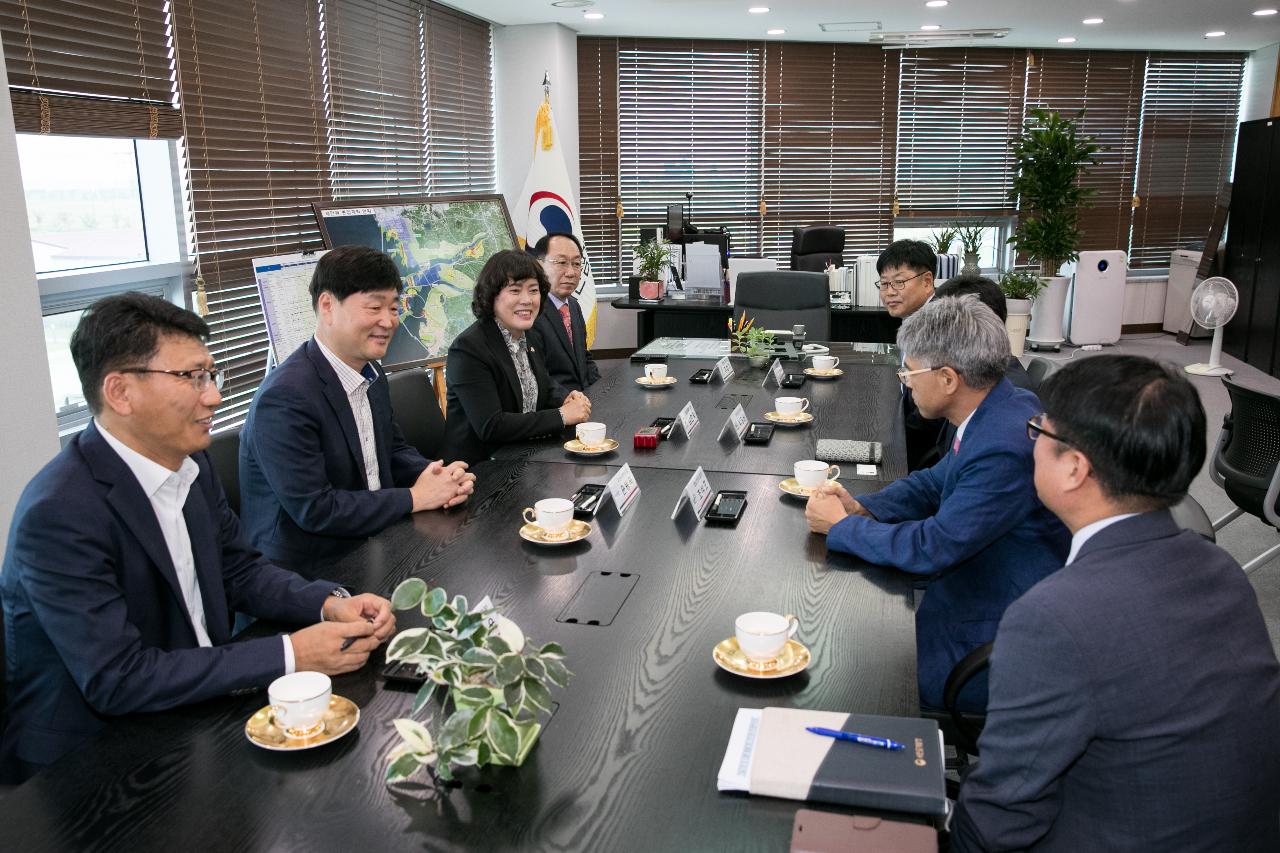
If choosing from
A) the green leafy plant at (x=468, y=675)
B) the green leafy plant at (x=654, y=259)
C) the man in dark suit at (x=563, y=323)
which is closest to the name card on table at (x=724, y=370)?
the man in dark suit at (x=563, y=323)

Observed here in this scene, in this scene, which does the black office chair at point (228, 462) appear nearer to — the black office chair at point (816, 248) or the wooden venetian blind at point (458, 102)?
the wooden venetian blind at point (458, 102)

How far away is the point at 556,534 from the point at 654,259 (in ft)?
15.6

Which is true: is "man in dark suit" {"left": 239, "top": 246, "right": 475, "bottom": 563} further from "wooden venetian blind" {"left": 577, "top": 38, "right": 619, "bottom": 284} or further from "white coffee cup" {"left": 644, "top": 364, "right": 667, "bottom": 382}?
"wooden venetian blind" {"left": 577, "top": 38, "right": 619, "bottom": 284}

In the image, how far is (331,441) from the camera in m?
2.48

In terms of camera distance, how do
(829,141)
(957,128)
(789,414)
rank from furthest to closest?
1. (957,128)
2. (829,141)
3. (789,414)

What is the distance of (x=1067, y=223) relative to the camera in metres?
8.47

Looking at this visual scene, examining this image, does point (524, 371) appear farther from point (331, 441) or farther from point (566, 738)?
point (566, 738)

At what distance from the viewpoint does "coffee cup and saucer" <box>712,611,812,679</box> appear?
4.96 feet

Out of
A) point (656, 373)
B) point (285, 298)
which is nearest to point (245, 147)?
point (285, 298)

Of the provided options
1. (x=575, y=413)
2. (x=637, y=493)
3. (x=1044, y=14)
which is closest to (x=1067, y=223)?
(x=1044, y=14)

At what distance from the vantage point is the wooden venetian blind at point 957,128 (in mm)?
8609

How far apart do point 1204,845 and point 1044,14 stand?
6.96 metres

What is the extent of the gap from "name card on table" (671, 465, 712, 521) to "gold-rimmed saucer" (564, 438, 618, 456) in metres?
0.51

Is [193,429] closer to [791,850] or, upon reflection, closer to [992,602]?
[791,850]
